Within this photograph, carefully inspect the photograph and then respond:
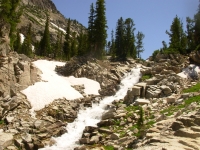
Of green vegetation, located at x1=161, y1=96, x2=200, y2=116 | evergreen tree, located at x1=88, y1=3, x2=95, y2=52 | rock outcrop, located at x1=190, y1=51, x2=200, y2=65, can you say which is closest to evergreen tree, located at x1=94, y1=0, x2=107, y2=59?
evergreen tree, located at x1=88, y1=3, x2=95, y2=52

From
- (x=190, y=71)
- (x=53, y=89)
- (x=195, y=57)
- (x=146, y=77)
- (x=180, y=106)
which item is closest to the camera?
(x=180, y=106)

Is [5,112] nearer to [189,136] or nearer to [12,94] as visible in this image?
[12,94]

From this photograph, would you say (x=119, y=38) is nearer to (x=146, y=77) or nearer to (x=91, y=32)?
(x=91, y=32)

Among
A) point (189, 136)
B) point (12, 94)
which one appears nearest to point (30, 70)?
point (12, 94)

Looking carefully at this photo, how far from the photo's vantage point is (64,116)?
29.8 meters

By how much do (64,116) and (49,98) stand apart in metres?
4.29

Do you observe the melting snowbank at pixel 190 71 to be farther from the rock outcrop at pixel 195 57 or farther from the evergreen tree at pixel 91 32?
the evergreen tree at pixel 91 32

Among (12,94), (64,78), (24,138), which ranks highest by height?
(64,78)

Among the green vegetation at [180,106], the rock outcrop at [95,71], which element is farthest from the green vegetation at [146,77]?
the green vegetation at [180,106]

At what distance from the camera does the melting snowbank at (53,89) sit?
105 feet

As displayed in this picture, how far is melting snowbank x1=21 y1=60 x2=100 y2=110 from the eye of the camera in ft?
105

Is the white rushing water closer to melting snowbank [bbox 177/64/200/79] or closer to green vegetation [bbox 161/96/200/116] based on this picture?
green vegetation [bbox 161/96/200/116]

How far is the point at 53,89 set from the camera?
35094 mm

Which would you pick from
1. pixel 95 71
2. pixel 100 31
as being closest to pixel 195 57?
pixel 95 71
